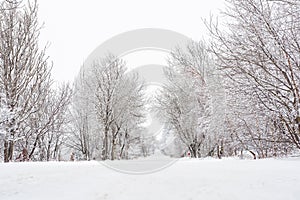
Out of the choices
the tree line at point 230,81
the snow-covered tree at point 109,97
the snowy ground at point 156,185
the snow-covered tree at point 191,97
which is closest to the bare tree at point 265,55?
the tree line at point 230,81

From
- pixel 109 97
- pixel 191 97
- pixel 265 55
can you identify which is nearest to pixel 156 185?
pixel 265 55

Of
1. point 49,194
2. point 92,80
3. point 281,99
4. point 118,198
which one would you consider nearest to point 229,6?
point 281,99

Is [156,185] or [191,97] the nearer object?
[156,185]

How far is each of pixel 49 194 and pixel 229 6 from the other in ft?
19.2

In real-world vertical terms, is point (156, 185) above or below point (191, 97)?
below

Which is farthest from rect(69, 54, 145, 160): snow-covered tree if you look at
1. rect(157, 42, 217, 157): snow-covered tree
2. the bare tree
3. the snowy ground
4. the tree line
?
the bare tree

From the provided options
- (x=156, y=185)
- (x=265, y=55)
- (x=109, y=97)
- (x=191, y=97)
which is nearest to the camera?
(x=156, y=185)

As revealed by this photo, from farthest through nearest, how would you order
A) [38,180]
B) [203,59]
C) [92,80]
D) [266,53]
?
[92,80]
[203,59]
[266,53]
[38,180]

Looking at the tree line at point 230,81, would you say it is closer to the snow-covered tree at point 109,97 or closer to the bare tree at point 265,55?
the bare tree at point 265,55

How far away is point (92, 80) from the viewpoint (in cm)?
2052

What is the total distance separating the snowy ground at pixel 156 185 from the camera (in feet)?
11.0

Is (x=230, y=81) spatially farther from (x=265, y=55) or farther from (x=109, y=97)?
(x=109, y=97)

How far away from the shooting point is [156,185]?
13.6 feet

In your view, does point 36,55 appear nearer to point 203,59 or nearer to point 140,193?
point 140,193
